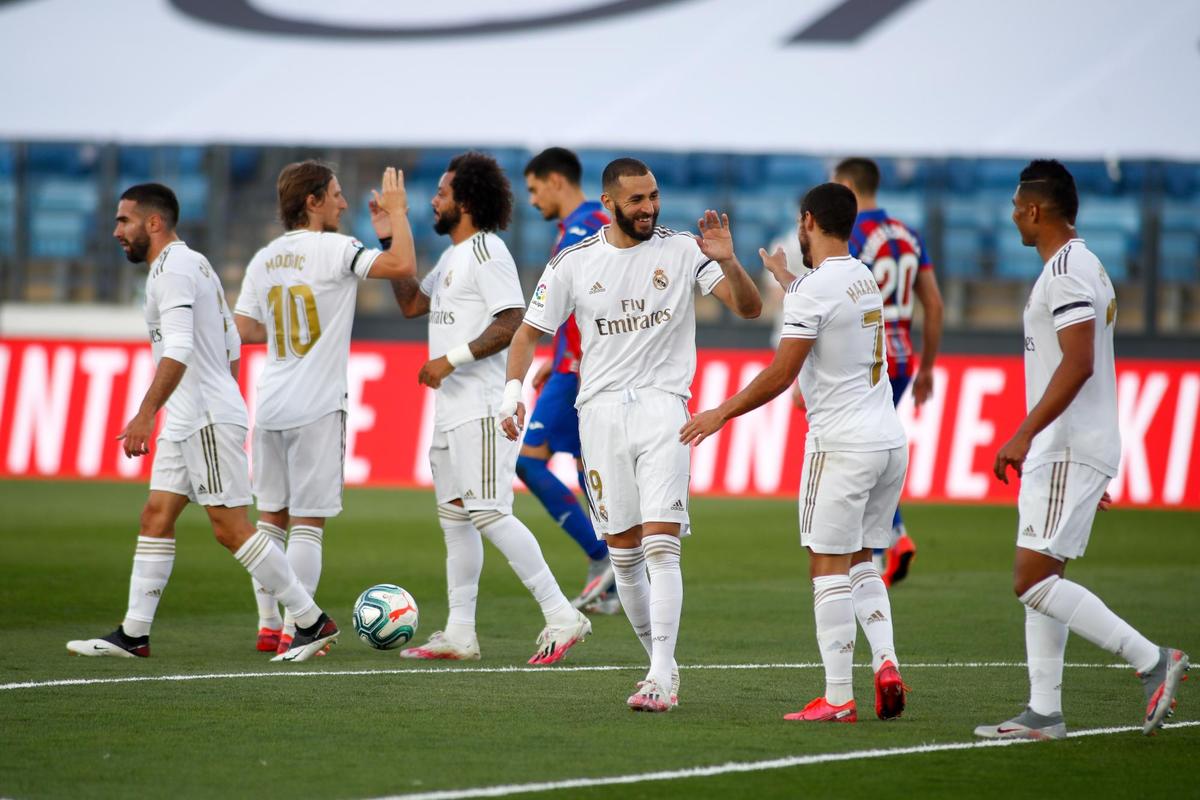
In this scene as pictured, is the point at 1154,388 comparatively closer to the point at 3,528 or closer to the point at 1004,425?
the point at 1004,425

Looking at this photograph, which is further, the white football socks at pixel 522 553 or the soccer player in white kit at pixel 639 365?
the white football socks at pixel 522 553

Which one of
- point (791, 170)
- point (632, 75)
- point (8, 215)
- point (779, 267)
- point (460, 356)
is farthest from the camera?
point (632, 75)

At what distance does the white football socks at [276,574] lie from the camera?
7.78 m

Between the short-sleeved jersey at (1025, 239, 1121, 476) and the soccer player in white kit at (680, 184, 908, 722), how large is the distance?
0.60m

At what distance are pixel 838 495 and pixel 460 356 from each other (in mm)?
2224

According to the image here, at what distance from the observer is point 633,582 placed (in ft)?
22.8

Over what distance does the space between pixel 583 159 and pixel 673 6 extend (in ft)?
21.6

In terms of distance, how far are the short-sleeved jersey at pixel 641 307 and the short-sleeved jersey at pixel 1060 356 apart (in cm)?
130

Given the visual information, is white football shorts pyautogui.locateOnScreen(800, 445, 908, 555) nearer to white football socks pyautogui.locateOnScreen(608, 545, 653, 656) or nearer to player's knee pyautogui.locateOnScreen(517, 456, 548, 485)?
white football socks pyautogui.locateOnScreen(608, 545, 653, 656)

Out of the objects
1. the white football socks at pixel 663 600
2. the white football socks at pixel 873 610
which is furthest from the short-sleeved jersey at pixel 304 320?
the white football socks at pixel 873 610

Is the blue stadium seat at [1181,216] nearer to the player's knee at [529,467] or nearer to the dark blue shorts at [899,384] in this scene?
the dark blue shorts at [899,384]

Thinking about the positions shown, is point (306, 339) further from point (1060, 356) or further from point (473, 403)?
point (1060, 356)

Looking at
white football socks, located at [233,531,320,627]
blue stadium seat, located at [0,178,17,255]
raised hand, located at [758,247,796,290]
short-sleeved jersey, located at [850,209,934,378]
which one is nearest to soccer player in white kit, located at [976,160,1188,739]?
raised hand, located at [758,247,796,290]

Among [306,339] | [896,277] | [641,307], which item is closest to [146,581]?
[306,339]
